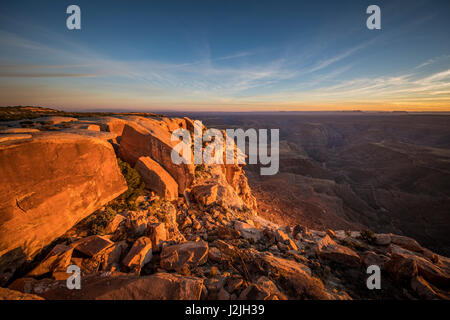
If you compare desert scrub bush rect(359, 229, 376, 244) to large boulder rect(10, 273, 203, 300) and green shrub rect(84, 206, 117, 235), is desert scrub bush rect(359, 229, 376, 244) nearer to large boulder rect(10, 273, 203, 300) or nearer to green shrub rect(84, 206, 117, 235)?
large boulder rect(10, 273, 203, 300)

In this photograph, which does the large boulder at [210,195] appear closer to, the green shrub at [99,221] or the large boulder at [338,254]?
the green shrub at [99,221]

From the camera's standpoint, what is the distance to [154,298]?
3.04 metres

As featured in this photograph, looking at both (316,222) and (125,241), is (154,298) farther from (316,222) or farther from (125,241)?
(316,222)

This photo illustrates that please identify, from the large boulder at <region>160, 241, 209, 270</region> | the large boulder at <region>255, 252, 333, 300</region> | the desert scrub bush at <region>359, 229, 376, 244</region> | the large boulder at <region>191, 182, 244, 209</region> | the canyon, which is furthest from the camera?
the large boulder at <region>191, 182, 244, 209</region>

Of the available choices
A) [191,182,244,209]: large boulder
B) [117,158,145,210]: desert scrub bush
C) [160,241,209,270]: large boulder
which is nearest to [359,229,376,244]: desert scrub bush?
[191,182,244,209]: large boulder

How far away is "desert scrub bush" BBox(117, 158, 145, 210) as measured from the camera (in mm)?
6255

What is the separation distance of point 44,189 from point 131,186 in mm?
2726

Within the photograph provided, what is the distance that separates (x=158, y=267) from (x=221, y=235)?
266 centimetres

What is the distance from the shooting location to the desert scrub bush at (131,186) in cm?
626

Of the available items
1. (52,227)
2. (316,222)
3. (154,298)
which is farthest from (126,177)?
(316,222)

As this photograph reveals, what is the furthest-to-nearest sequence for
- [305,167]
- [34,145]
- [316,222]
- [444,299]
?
[305,167], [316,222], [34,145], [444,299]

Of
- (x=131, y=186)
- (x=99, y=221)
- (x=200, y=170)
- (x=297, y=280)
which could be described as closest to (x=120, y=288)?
(x=99, y=221)

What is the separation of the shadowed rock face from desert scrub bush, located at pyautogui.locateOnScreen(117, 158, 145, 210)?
744 mm

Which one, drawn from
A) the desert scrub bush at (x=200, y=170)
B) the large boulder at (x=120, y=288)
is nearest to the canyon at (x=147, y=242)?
the large boulder at (x=120, y=288)
